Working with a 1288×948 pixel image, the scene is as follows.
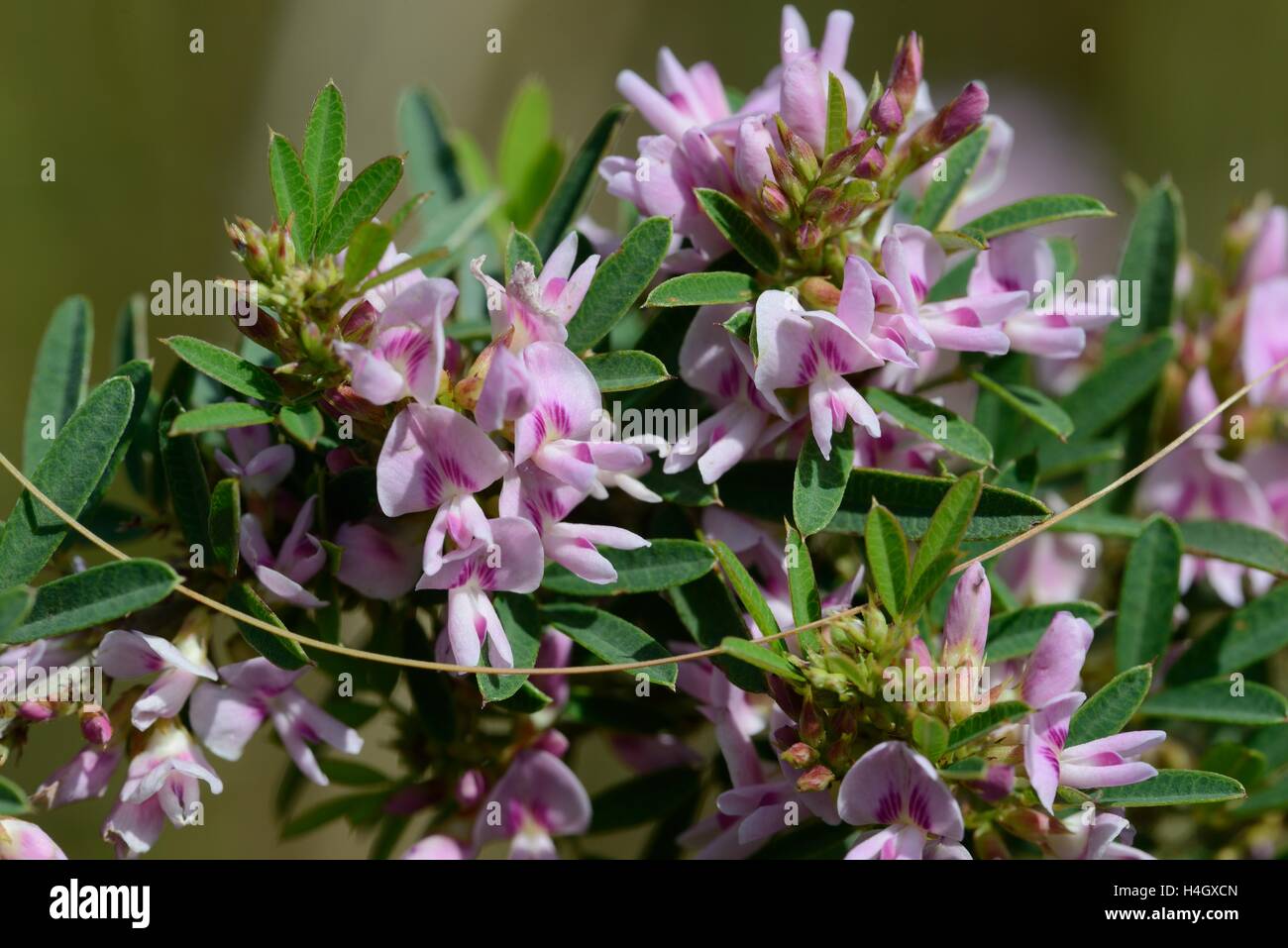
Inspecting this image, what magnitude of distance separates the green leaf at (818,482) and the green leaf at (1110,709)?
310 millimetres

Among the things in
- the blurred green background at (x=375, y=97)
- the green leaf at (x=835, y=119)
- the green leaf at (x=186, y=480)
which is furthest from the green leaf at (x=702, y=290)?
the blurred green background at (x=375, y=97)

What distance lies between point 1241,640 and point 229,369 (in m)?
1.18

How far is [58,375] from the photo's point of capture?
1.38m

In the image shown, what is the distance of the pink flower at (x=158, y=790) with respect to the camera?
1.13 meters

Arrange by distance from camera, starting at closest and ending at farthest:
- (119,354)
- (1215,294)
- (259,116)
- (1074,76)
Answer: (119,354) < (1215,294) < (259,116) < (1074,76)

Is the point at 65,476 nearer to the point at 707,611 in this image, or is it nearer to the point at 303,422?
the point at 303,422

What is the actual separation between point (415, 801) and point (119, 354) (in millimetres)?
709

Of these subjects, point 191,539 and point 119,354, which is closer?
point 191,539

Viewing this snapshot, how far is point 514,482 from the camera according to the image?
1078 mm

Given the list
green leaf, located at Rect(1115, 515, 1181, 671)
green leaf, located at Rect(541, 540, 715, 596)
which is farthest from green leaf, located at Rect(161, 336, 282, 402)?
green leaf, located at Rect(1115, 515, 1181, 671)

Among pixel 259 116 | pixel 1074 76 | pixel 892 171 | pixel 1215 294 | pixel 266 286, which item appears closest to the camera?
pixel 266 286

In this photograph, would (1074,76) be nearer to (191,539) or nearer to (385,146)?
(385,146)

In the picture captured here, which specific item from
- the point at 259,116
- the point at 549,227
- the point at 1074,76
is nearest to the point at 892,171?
the point at 549,227

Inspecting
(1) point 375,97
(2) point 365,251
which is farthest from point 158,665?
(1) point 375,97
